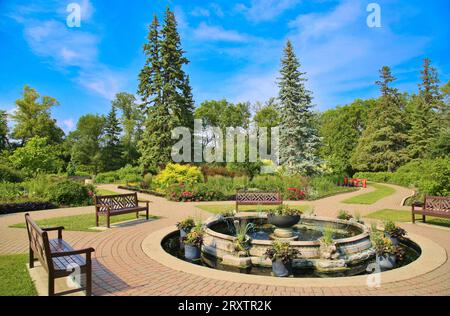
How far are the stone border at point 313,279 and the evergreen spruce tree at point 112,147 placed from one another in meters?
38.2

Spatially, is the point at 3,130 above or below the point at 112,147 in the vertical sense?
above

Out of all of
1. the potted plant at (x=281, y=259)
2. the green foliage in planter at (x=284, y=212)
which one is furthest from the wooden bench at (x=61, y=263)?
the green foliage in planter at (x=284, y=212)

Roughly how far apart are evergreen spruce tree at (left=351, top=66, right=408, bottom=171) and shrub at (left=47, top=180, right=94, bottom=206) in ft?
110

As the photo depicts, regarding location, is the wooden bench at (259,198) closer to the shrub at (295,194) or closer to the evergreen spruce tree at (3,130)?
the shrub at (295,194)

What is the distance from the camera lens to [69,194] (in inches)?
536

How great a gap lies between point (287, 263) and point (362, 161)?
119ft

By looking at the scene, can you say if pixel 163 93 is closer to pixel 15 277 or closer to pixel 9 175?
pixel 9 175

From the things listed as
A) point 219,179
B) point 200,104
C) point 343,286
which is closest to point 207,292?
point 343,286

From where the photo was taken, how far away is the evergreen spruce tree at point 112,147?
41.7 meters

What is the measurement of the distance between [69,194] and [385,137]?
1436 inches

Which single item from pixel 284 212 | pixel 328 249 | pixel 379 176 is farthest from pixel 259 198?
pixel 379 176

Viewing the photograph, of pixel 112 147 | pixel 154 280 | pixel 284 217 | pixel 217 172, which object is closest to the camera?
pixel 154 280

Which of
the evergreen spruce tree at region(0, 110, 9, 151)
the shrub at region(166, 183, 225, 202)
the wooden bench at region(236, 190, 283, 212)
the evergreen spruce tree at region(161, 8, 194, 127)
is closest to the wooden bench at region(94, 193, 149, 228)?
the wooden bench at region(236, 190, 283, 212)

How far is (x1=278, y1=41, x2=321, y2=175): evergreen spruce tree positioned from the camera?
86.7 ft
